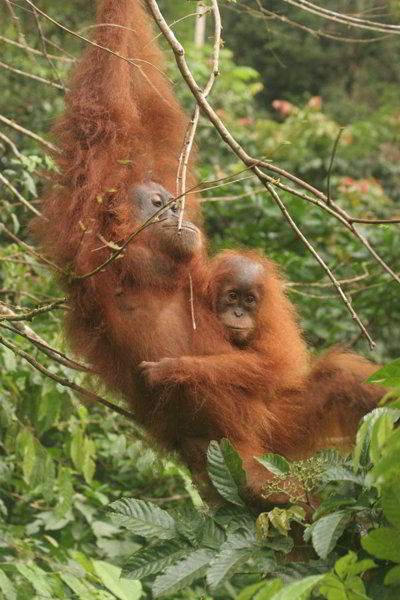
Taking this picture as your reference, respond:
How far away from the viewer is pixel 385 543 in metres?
1.68

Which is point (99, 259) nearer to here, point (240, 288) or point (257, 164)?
point (240, 288)

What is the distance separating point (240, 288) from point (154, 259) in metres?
0.38

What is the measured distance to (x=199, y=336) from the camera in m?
3.38

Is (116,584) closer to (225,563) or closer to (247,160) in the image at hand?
(225,563)

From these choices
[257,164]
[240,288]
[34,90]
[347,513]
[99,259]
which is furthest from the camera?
[34,90]

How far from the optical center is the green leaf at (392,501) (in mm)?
1657

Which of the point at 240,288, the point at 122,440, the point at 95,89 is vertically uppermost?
the point at 95,89

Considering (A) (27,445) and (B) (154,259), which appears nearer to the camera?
(B) (154,259)

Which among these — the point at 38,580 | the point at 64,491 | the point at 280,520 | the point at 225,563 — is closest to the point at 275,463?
the point at 280,520

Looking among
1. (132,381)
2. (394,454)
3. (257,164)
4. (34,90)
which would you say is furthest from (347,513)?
(34,90)

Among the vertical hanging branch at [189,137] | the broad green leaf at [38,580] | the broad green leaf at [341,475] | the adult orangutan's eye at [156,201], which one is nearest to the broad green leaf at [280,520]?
the broad green leaf at [341,475]

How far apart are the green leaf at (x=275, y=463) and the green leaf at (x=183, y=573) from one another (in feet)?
0.99

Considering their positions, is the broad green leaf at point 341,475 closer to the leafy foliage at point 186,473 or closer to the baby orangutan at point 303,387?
the leafy foliage at point 186,473

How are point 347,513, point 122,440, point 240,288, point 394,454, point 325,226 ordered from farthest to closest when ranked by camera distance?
point 325,226 → point 122,440 → point 240,288 → point 347,513 → point 394,454
